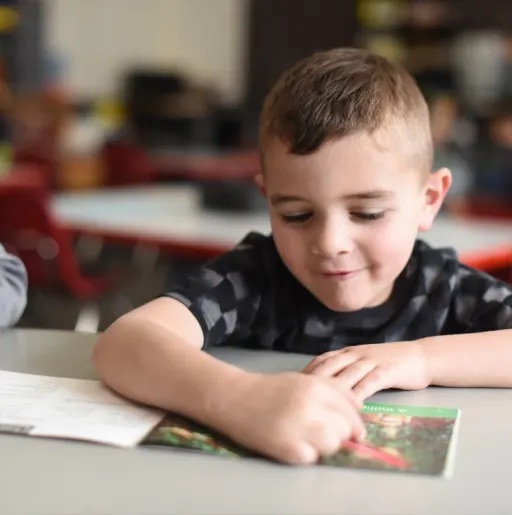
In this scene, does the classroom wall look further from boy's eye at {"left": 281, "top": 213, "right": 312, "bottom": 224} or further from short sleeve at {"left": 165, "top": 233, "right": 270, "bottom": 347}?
boy's eye at {"left": 281, "top": 213, "right": 312, "bottom": 224}

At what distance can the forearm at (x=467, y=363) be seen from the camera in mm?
966

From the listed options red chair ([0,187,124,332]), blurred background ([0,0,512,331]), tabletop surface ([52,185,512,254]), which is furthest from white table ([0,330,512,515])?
red chair ([0,187,124,332])

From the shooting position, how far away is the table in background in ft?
7.64

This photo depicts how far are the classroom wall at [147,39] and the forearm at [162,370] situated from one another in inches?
248

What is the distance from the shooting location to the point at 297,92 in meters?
1.10

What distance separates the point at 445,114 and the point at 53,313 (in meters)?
1.88

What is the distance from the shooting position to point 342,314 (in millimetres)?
1191

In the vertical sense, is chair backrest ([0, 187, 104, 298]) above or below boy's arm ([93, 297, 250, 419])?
below

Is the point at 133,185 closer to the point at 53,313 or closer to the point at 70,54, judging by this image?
the point at 53,313

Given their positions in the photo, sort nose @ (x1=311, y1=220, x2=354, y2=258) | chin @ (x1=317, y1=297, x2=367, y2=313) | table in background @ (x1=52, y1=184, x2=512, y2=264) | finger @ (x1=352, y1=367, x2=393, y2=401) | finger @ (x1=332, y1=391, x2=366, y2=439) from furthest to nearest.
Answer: table in background @ (x1=52, y1=184, x2=512, y2=264) → chin @ (x1=317, y1=297, x2=367, y2=313) → nose @ (x1=311, y1=220, x2=354, y2=258) → finger @ (x1=352, y1=367, x2=393, y2=401) → finger @ (x1=332, y1=391, x2=366, y2=439)

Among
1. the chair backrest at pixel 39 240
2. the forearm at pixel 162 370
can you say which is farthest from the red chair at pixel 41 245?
the forearm at pixel 162 370

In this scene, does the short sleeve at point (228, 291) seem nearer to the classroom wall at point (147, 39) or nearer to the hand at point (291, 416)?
the hand at point (291, 416)

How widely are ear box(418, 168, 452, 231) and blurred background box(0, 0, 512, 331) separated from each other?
1098 millimetres

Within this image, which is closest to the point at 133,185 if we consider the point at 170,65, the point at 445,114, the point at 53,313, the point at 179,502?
the point at 53,313
